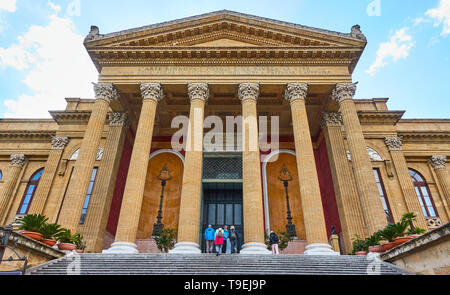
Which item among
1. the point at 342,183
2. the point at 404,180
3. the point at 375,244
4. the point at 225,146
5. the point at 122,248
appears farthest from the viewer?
the point at 225,146

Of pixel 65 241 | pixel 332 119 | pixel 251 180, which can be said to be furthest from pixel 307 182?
pixel 65 241

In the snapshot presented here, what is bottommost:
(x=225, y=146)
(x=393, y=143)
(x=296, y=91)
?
(x=225, y=146)

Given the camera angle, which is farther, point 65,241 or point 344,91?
point 344,91

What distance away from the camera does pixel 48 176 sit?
1908 centimetres

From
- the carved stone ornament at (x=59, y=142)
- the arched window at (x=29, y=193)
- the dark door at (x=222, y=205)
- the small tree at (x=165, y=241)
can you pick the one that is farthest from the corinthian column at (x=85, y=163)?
the arched window at (x=29, y=193)

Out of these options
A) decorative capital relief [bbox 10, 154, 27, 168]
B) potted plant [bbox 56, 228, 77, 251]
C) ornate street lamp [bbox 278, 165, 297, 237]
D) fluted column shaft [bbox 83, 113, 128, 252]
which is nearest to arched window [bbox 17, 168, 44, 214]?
decorative capital relief [bbox 10, 154, 27, 168]

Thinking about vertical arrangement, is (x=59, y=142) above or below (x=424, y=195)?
above

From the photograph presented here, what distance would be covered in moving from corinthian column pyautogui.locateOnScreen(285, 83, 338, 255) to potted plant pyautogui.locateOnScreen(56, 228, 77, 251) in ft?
31.0

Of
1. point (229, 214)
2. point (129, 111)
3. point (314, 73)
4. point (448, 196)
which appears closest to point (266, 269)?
point (229, 214)

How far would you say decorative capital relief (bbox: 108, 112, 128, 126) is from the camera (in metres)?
18.2

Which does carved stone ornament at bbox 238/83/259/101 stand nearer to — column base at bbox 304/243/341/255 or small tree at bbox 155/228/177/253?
column base at bbox 304/243/341/255

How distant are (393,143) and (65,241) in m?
20.9

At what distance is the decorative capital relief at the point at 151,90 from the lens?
15648mm

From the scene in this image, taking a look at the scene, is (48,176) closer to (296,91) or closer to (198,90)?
(198,90)
